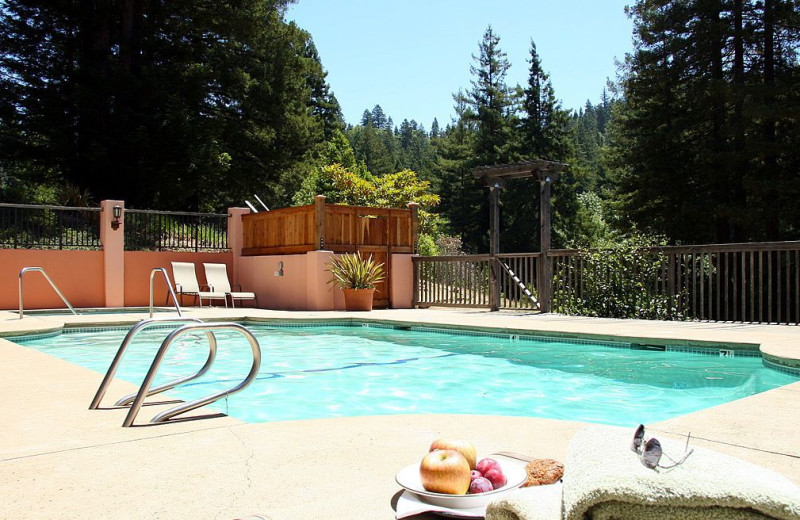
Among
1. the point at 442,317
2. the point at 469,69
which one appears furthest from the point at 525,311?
the point at 469,69

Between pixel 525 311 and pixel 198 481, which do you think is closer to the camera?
pixel 198 481

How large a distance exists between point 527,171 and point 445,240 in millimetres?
22017

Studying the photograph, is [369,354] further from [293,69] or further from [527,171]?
[293,69]

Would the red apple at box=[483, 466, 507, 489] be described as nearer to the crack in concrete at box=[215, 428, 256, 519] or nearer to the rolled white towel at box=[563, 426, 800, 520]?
the rolled white towel at box=[563, 426, 800, 520]

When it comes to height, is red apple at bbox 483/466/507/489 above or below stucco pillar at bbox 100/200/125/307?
below

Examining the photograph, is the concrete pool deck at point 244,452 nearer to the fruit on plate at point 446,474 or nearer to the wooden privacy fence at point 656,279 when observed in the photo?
the fruit on plate at point 446,474

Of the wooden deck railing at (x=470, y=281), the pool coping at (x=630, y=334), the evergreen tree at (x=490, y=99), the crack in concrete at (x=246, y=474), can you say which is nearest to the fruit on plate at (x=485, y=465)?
the crack in concrete at (x=246, y=474)

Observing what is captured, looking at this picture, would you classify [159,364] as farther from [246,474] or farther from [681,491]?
[681,491]

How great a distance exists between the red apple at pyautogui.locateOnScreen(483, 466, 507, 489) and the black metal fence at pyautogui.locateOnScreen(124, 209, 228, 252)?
1310 cm

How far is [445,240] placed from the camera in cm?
3425

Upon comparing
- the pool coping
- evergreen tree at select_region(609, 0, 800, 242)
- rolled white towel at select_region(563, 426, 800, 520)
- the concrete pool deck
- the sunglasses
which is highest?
evergreen tree at select_region(609, 0, 800, 242)

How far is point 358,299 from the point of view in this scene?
12.2 metres

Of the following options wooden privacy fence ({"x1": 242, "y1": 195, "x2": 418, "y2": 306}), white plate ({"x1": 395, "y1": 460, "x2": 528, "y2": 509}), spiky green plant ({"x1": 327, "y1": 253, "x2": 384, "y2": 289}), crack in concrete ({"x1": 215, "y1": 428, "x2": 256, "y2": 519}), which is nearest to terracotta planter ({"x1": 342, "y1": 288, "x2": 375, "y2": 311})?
spiky green plant ({"x1": 327, "y1": 253, "x2": 384, "y2": 289})

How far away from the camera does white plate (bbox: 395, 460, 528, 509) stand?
1.81 m
